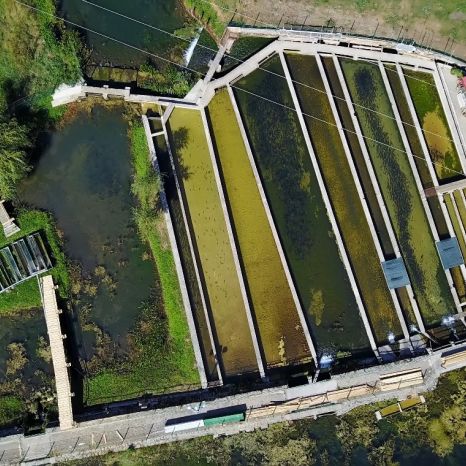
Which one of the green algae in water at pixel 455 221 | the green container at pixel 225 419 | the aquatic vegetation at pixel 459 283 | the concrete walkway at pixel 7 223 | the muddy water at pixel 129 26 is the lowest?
the green container at pixel 225 419

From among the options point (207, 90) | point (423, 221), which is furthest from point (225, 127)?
point (423, 221)

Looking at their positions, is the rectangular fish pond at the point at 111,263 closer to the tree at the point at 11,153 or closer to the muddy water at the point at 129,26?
the tree at the point at 11,153

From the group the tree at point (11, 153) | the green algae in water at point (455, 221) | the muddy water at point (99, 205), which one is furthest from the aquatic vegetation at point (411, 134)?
the tree at point (11, 153)

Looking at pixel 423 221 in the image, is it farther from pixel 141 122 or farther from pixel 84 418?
pixel 84 418

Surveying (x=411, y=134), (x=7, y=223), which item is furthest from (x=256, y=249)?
(x=7, y=223)

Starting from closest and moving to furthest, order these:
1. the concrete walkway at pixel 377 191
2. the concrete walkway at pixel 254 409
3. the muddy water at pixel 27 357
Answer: the concrete walkway at pixel 254 409
the concrete walkway at pixel 377 191
the muddy water at pixel 27 357

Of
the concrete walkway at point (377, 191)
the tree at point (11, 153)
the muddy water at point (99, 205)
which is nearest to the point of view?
the tree at point (11, 153)

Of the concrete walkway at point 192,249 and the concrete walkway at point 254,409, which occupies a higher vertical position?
the concrete walkway at point 192,249

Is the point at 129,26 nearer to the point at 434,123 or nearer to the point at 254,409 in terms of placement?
the point at 434,123

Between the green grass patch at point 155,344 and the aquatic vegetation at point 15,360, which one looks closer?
the green grass patch at point 155,344
